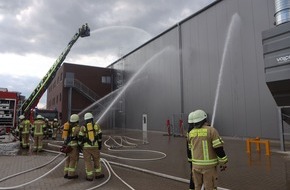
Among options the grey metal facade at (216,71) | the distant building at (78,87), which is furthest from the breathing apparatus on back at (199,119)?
the distant building at (78,87)

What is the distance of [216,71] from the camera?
20.9m

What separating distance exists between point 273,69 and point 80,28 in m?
18.5

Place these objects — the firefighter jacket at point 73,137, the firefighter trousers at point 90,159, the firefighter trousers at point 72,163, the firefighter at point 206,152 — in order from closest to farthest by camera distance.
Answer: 1. the firefighter at point 206,152
2. the firefighter trousers at point 90,159
3. the firefighter trousers at point 72,163
4. the firefighter jacket at point 73,137

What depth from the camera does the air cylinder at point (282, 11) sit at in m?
6.35

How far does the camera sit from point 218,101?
20.7 meters

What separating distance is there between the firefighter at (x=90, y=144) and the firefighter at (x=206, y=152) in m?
3.71

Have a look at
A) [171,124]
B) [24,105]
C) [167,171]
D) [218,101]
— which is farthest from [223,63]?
[24,105]

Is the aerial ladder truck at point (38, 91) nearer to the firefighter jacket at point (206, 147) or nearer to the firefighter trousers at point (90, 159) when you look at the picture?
the firefighter trousers at point (90, 159)

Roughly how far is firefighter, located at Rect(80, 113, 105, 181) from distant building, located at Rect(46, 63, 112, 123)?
30.6 m

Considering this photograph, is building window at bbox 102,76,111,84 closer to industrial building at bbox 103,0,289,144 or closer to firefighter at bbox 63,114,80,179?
industrial building at bbox 103,0,289,144

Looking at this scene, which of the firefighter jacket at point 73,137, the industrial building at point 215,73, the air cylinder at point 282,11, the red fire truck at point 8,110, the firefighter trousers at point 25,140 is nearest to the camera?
the air cylinder at point 282,11

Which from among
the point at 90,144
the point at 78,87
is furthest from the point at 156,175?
the point at 78,87

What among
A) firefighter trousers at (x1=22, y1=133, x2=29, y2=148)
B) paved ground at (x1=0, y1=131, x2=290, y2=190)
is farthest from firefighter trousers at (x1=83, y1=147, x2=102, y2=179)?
firefighter trousers at (x1=22, y1=133, x2=29, y2=148)

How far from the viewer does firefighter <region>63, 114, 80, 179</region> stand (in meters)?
7.50
